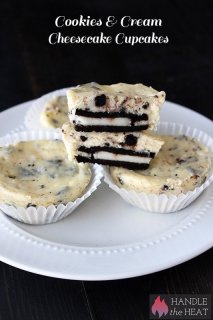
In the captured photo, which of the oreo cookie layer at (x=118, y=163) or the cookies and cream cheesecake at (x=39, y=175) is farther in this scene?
the oreo cookie layer at (x=118, y=163)

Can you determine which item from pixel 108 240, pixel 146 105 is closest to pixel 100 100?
pixel 146 105

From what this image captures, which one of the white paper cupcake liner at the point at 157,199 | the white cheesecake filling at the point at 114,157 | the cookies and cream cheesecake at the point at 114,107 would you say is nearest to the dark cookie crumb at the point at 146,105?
the cookies and cream cheesecake at the point at 114,107

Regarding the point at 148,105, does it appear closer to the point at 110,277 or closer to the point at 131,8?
the point at 110,277

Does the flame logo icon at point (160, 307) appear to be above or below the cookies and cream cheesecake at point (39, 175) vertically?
below

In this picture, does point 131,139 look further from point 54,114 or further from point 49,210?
point 54,114

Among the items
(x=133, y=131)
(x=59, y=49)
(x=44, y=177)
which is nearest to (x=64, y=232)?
(x=44, y=177)

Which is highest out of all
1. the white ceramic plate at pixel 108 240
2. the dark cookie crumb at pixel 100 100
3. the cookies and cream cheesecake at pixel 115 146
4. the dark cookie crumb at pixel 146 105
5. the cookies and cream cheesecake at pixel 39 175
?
the dark cookie crumb at pixel 100 100

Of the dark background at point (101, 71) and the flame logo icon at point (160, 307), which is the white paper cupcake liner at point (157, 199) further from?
the flame logo icon at point (160, 307)

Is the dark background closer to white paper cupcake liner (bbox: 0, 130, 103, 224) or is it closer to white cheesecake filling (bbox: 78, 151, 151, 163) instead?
white paper cupcake liner (bbox: 0, 130, 103, 224)
